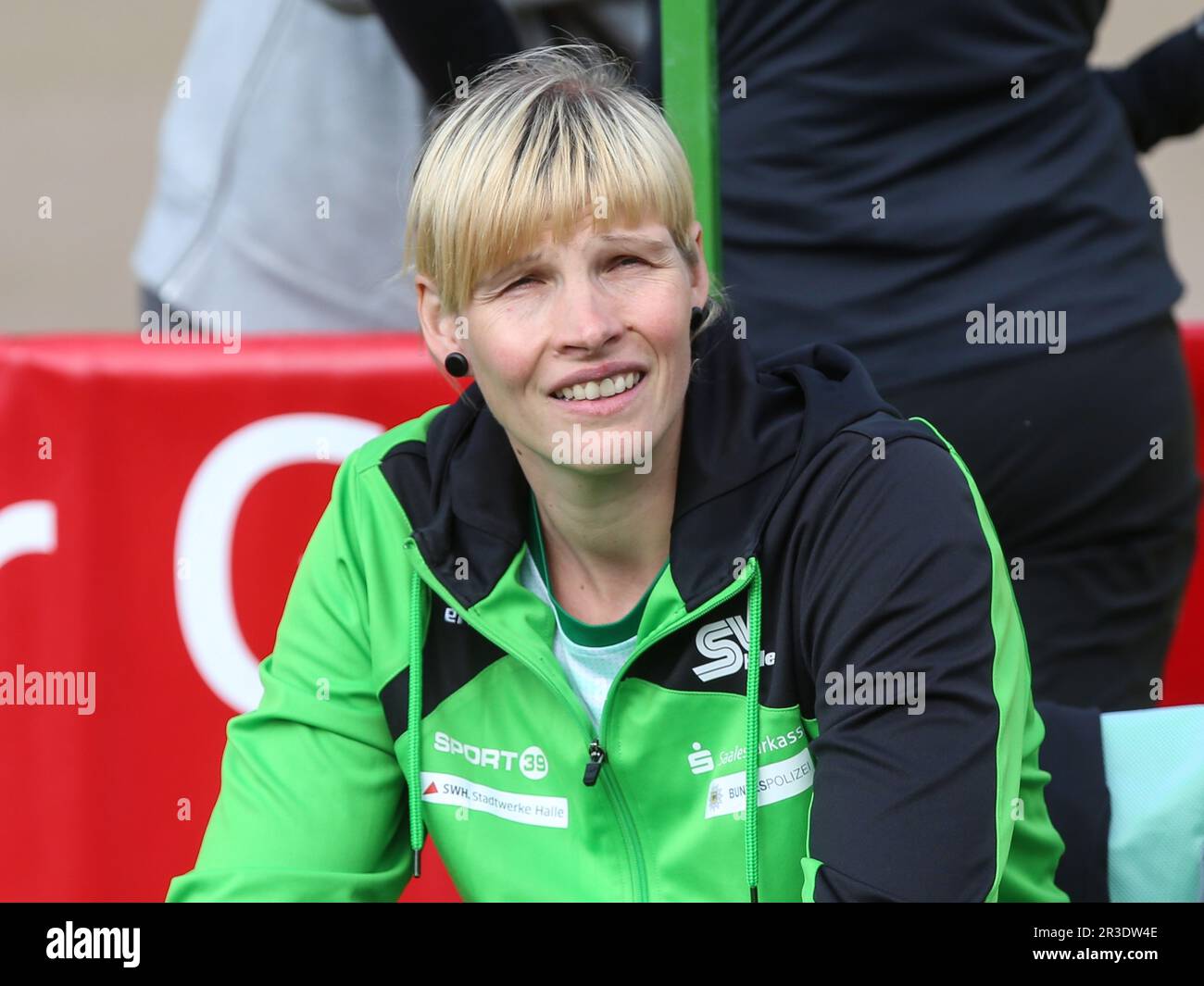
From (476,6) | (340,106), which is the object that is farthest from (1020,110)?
(340,106)

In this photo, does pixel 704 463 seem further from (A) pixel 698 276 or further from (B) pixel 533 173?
(B) pixel 533 173

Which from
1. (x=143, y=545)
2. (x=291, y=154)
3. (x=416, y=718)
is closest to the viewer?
(x=416, y=718)

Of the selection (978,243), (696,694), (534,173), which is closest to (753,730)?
(696,694)

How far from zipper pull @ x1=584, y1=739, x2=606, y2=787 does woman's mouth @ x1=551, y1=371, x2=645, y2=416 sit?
32cm

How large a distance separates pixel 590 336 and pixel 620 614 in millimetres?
300

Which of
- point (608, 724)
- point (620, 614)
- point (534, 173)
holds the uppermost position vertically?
point (534, 173)

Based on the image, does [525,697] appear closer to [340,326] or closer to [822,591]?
[822,591]

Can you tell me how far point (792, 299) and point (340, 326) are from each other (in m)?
0.91

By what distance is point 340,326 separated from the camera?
9.08ft

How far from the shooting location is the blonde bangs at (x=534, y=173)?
5.48ft

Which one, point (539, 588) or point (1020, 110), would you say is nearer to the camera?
point (539, 588)

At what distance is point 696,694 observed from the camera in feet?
5.65

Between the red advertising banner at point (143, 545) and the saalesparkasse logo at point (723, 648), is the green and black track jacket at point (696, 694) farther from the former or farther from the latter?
the red advertising banner at point (143, 545)

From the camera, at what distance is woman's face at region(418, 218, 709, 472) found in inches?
65.8
